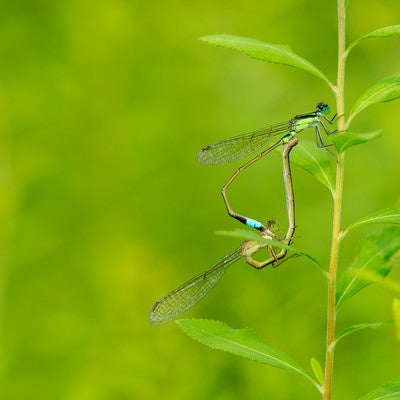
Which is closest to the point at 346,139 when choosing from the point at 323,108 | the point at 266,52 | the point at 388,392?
the point at 266,52

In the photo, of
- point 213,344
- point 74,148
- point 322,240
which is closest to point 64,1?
point 74,148

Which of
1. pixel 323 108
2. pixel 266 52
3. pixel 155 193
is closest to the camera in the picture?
pixel 266 52

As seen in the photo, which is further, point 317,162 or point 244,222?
point 244,222

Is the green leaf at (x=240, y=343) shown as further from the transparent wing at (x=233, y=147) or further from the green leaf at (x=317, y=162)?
the transparent wing at (x=233, y=147)

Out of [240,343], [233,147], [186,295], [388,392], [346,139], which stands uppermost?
[233,147]

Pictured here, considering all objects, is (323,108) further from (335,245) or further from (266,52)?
(335,245)

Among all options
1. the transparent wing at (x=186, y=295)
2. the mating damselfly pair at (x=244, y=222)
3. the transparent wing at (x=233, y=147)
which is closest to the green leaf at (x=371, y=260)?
the mating damselfly pair at (x=244, y=222)
